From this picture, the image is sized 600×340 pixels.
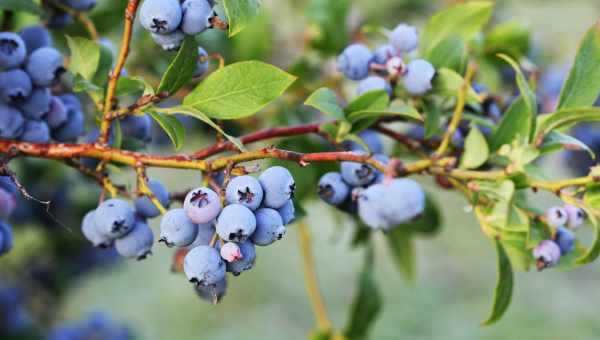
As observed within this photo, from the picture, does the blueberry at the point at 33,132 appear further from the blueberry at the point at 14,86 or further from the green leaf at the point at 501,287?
the green leaf at the point at 501,287

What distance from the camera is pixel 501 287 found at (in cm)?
75

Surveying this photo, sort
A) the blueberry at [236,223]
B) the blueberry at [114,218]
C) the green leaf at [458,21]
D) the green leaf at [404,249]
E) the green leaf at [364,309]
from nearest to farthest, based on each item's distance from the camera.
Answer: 1. the blueberry at [236,223]
2. the blueberry at [114,218]
3. the green leaf at [458,21]
4. the green leaf at [364,309]
5. the green leaf at [404,249]

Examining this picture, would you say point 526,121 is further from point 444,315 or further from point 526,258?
point 444,315

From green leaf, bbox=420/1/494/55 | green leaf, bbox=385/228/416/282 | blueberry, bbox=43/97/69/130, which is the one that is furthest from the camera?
green leaf, bbox=385/228/416/282

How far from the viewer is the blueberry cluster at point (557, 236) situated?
729 mm

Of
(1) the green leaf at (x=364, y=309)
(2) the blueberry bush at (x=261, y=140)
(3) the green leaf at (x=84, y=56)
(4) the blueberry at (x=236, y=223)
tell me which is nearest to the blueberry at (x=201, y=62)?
(2) the blueberry bush at (x=261, y=140)

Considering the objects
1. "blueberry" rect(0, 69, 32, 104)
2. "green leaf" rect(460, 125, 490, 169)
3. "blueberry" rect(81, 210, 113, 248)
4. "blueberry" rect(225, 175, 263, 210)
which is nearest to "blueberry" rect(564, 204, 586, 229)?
"green leaf" rect(460, 125, 490, 169)

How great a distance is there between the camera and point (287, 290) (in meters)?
3.05

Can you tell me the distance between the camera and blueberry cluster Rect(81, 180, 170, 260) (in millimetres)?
688

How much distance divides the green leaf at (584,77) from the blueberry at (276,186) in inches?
12.5

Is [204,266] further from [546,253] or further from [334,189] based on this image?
[546,253]

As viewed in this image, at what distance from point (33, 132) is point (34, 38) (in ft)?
0.39

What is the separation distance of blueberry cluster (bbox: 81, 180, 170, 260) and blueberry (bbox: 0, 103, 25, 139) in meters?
0.12

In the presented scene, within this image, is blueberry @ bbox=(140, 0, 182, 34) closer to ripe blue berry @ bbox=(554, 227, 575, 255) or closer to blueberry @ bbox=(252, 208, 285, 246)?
blueberry @ bbox=(252, 208, 285, 246)
